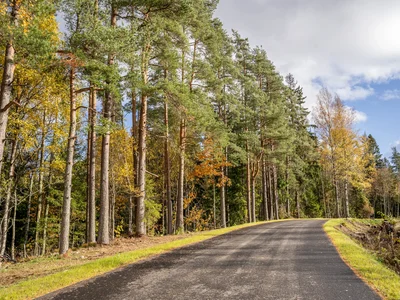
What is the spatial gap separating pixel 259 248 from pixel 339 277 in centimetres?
426

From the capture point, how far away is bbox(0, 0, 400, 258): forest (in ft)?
36.8

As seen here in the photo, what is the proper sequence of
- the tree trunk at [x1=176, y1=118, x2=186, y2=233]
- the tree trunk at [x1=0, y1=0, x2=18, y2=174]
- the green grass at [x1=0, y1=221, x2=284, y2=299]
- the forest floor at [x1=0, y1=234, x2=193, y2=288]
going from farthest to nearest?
the tree trunk at [x1=176, y1=118, x2=186, y2=233], the tree trunk at [x1=0, y1=0, x2=18, y2=174], the forest floor at [x1=0, y1=234, x2=193, y2=288], the green grass at [x1=0, y1=221, x2=284, y2=299]

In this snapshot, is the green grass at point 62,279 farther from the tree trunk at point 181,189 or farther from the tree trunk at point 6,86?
the tree trunk at point 181,189

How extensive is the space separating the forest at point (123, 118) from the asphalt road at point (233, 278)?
5654 millimetres

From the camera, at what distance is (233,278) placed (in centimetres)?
673

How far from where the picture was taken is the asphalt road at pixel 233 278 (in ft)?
18.5

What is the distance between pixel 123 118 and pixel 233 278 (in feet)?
53.5

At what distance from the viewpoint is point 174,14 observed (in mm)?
14531

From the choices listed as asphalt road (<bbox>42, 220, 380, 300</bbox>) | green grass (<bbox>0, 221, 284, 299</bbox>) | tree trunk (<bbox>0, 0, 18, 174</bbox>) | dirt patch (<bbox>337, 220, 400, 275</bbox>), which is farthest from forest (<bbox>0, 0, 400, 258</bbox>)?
dirt patch (<bbox>337, 220, 400, 275</bbox>)

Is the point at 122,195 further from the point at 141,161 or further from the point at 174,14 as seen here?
the point at 174,14

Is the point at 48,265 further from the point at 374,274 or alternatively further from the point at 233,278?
the point at 374,274

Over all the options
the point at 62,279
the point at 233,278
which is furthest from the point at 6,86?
the point at 233,278

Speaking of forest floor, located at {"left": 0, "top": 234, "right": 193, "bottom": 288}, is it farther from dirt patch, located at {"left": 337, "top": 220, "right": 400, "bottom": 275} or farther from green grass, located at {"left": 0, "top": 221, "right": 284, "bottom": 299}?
dirt patch, located at {"left": 337, "top": 220, "right": 400, "bottom": 275}

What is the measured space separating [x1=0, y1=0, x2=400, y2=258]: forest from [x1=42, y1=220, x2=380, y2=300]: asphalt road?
5654 millimetres
